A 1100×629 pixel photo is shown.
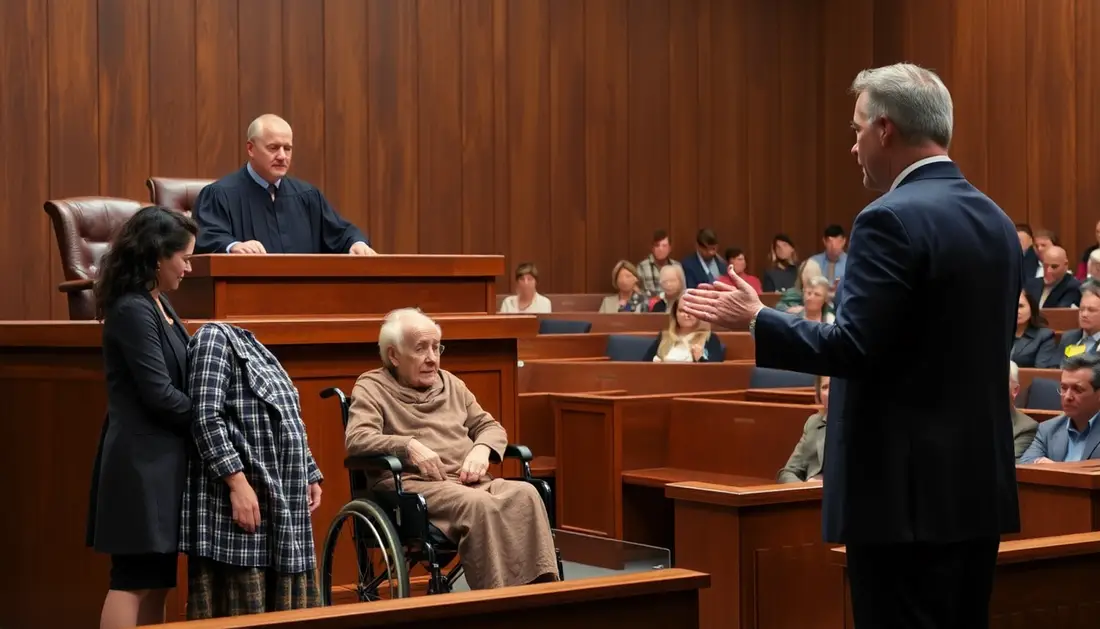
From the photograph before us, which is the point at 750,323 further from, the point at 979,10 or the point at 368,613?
the point at 979,10

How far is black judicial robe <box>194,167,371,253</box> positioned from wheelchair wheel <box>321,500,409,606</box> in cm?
155

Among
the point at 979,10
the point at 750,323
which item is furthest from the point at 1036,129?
the point at 750,323

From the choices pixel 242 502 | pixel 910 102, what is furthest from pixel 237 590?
pixel 910 102

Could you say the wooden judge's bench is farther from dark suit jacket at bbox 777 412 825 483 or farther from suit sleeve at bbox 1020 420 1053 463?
suit sleeve at bbox 1020 420 1053 463

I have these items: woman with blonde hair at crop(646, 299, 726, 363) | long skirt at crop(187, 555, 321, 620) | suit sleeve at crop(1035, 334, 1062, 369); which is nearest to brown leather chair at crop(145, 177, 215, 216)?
woman with blonde hair at crop(646, 299, 726, 363)

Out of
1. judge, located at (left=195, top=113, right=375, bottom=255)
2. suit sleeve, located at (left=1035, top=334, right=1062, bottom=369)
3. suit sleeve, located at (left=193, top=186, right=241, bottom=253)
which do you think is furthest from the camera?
suit sleeve, located at (left=1035, top=334, right=1062, bottom=369)

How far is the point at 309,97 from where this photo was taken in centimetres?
977

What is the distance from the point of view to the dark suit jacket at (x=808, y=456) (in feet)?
16.1

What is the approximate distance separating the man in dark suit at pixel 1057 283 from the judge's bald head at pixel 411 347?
18.2 feet

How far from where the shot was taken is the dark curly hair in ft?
10.9

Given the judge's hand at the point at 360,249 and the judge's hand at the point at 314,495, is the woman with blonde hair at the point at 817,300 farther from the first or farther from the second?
the judge's hand at the point at 314,495

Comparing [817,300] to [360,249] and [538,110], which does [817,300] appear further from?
[538,110]

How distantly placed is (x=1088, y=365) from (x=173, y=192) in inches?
154

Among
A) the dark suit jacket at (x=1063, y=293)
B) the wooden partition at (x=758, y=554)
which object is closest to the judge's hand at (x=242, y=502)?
the wooden partition at (x=758, y=554)
